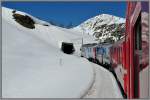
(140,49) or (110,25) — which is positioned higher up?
(110,25)

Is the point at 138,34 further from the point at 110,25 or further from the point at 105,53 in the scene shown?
the point at 110,25

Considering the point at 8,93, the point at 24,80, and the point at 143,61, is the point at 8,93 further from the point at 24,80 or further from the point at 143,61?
the point at 143,61

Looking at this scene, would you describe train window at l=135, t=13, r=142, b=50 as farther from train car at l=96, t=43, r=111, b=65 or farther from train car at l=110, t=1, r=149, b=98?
train car at l=96, t=43, r=111, b=65

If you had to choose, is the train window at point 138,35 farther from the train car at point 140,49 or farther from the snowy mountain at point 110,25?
the snowy mountain at point 110,25

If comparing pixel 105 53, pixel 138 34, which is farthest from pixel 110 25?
pixel 138 34

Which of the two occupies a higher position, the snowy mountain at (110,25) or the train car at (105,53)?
the snowy mountain at (110,25)

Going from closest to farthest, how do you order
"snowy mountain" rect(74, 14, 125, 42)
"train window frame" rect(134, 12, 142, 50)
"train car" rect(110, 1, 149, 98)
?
"train car" rect(110, 1, 149, 98)
"train window frame" rect(134, 12, 142, 50)
"snowy mountain" rect(74, 14, 125, 42)

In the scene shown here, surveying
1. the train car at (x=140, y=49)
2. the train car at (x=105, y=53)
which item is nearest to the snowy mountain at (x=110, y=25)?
the train car at (x=105, y=53)

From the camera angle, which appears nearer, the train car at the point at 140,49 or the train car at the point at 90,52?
the train car at the point at 140,49

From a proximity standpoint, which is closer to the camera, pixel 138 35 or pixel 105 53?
pixel 138 35

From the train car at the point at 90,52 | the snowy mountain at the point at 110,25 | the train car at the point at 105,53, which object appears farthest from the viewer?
the train car at the point at 90,52

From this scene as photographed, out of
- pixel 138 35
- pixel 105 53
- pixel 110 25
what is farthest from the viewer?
pixel 110 25

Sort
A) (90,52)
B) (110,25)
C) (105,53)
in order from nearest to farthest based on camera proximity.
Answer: (105,53), (90,52), (110,25)

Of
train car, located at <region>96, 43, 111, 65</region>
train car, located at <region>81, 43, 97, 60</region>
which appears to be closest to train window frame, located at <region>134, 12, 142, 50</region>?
train car, located at <region>96, 43, 111, 65</region>
